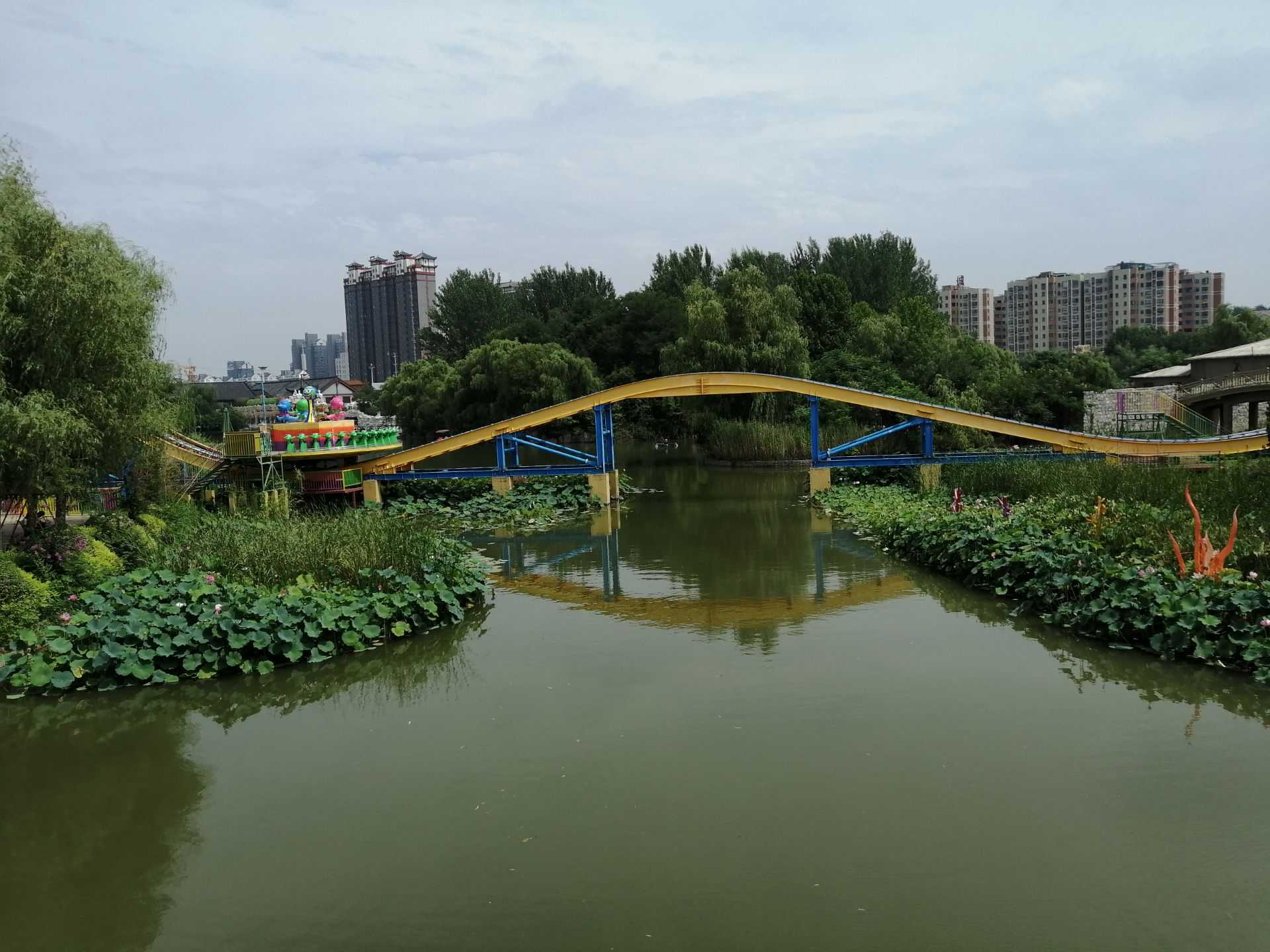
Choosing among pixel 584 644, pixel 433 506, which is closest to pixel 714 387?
pixel 433 506

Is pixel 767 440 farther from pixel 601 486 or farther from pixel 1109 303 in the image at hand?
pixel 1109 303

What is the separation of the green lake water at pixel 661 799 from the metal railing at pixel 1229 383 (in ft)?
69.7

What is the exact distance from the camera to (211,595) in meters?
9.22

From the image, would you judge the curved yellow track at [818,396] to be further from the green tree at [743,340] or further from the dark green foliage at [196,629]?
the dark green foliage at [196,629]

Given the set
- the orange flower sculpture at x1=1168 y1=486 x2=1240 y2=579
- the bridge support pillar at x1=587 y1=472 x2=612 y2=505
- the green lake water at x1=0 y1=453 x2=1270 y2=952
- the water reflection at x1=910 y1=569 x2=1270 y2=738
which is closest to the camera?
the green lake water at x1=0 y1=453 x2=1270 y2=952

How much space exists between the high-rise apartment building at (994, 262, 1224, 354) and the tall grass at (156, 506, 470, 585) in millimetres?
70672

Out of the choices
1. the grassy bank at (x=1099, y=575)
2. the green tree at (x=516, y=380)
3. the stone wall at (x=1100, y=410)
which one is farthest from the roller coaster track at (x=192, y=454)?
the stone wall at (x=1100, y=410)

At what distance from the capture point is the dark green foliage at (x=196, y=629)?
8.25m

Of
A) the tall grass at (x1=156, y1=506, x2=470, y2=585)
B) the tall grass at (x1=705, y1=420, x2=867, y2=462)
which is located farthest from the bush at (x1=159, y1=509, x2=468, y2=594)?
the tall grass at (x1=705, y1=420, x2=867, y2=462)

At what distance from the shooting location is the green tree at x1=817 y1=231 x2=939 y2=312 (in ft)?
156

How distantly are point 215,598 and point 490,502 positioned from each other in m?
11.0

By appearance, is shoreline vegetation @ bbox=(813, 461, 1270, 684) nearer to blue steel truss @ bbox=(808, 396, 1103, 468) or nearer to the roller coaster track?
blue steel truss @ bbox=(808, 396, 1103, 468)

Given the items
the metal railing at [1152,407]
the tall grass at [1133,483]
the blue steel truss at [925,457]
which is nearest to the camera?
the tall grass at [1133,483]

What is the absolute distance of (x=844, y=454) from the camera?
2517 centimetres
